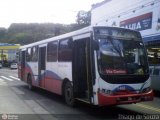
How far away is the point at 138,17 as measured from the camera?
61.7 ft

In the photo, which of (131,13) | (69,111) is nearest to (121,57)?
(69,111)

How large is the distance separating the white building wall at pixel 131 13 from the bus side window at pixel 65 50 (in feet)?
16.1

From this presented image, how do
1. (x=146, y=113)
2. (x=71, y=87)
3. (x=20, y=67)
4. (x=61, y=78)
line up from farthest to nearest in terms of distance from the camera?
1. (x=20, y=67)
2. (x=61, y=78)
3. (x=71, y=87)
4. (x=146, y=113)

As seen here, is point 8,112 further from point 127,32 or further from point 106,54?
point 127,32

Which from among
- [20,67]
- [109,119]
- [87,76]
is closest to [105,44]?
[87,76]

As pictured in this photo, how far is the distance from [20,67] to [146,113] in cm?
1268

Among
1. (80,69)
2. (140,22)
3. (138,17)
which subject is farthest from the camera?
(138,17)

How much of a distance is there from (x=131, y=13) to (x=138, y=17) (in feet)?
3.38

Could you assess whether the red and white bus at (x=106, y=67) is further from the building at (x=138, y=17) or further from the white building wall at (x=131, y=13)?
the white building wall at (x=131, y=13)

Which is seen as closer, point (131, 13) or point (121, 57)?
point (121, 57)

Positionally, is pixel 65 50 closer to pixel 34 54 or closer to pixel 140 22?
pixel 34 54

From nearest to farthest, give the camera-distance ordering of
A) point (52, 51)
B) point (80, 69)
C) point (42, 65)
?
point (80, 69)
point (52, 51)
point (42, 65)

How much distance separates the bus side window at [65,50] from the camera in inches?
511

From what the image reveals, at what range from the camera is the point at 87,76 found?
11258mm
